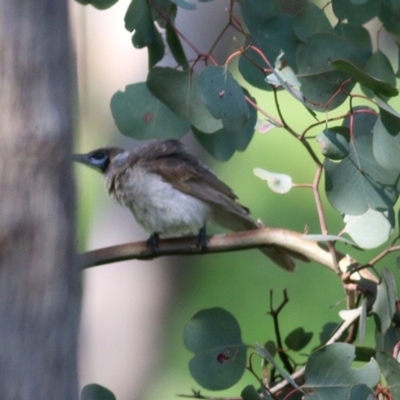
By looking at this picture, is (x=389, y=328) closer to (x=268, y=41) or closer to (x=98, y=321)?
(x=268, y=41)

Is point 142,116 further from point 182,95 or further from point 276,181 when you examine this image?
point 276,181

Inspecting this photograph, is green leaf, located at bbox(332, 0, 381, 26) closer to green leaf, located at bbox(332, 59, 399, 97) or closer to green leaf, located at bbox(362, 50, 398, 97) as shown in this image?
green leaf, located at bbox(362, 50, 398, 97)

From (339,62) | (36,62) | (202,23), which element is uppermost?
(202,23)

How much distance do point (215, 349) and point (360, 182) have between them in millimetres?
510

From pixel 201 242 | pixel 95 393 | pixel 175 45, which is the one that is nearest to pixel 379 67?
pixel 175 45

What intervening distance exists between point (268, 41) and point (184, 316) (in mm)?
4132

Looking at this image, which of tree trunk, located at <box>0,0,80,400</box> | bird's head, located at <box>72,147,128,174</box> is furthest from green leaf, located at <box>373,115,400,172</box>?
bird's head, located at <box>72,147,128,174</box>

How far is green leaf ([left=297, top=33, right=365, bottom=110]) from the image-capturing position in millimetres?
1875

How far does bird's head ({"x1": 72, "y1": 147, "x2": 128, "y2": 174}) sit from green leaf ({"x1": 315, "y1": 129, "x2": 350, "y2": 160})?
1621 millimetres

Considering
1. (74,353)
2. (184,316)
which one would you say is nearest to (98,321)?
(184,316)

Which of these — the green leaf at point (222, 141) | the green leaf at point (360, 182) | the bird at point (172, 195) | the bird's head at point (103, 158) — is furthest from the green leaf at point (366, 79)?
the bird's head at point (103, 158)

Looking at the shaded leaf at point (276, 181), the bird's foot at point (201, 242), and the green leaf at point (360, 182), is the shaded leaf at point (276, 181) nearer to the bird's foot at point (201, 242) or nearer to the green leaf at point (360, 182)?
the green leaf at point (360, 182)

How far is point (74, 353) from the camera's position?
1.10m

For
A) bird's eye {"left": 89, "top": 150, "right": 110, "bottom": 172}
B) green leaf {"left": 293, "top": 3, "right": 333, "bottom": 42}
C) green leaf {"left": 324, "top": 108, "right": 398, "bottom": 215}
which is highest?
green leaf {"left": 293, "top": 3, "right": 333, "bottom": 42}
